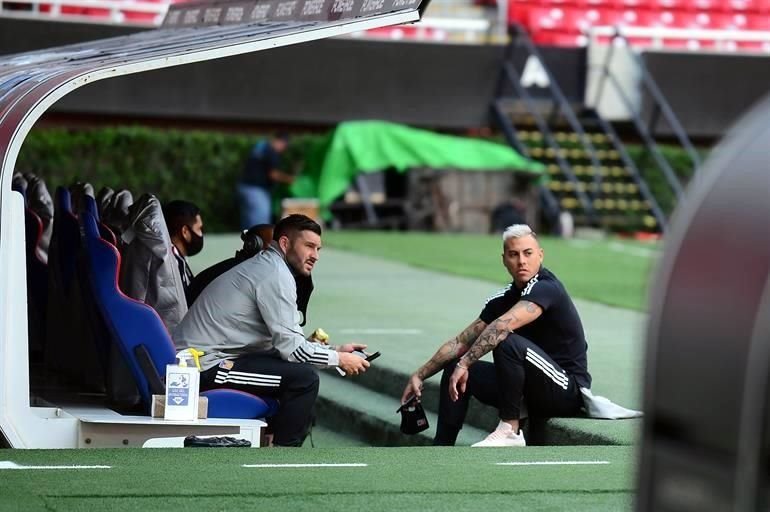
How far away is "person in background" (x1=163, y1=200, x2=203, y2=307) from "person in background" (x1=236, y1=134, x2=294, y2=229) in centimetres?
1524

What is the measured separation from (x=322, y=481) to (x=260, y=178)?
60.8ft

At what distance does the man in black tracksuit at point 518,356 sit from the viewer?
26.5ft

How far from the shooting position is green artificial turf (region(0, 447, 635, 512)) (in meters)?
5.95

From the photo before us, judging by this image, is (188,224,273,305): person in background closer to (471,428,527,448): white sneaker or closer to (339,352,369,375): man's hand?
(339,352,369,375): man's hand

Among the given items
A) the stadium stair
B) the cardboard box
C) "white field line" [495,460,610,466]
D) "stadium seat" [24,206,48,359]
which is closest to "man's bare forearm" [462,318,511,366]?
"white field line" [495,460,610,466]

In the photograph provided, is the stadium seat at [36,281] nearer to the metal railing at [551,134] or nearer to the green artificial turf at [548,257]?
the green artificial turf at [548,257]

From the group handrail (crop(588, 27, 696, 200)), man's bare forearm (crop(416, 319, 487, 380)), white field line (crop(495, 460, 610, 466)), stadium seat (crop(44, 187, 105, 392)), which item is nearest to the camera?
white field line (crop(495, 460, 610, 466))

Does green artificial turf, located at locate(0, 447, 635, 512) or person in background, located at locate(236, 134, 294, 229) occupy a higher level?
person in background, located at locate(236, 134, 294, 229)

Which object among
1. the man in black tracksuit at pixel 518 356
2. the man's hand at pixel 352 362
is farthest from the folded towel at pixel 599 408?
the man's hand at pixel 352 362

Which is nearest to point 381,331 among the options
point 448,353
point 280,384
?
point 448,353

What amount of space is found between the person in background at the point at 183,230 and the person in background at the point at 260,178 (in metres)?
15.2

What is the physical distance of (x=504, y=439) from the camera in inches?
315

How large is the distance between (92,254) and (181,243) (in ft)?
3.44

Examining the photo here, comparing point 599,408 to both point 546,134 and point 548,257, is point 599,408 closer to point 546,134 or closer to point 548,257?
point 548,257
